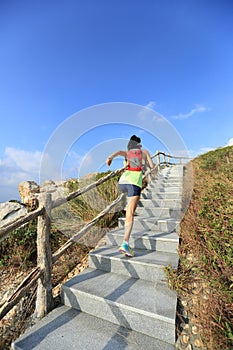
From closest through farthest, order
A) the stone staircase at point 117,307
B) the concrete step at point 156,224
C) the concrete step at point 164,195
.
A: 1. the stone staircase at point 117,307
2. the concrete step at point 156,224
3. the concrete step at point 164,195

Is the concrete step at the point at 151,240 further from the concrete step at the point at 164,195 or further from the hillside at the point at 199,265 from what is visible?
the concrete step at the point at 164,195

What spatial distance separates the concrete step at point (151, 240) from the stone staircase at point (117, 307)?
2 cm

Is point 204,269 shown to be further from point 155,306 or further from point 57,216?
point 57,216

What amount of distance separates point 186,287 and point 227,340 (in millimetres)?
641

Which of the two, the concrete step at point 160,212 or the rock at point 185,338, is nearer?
the rock at point 185,338

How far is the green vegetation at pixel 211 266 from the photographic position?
1621 mm

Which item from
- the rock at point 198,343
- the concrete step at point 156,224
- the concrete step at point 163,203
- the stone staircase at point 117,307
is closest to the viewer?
the rock at point 198,343

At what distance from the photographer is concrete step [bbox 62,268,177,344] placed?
177cm

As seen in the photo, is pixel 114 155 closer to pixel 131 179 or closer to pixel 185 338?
pixel 131 179

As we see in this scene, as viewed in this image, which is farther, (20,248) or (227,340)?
(20,248)

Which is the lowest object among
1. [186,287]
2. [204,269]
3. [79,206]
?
[186,287]

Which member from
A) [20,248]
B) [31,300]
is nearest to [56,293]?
[31,300]

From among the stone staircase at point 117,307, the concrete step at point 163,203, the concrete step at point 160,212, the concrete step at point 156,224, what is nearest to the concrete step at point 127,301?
the stone staircase at point 117,307

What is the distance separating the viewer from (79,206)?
4.66 m
